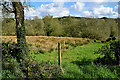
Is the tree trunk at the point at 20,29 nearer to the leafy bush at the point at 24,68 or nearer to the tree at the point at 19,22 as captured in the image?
the tree at the point at 19,22

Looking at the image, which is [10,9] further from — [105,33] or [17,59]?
[105,33]

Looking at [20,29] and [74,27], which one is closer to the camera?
[20,29]

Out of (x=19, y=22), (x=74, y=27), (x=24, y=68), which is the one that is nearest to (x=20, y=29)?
(x=19, y=22)

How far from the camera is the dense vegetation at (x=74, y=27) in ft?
53.0

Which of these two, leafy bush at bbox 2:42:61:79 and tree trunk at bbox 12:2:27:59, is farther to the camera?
tree trunk at bbox 12:2:27:59

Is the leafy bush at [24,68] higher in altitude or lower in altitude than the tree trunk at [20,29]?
lower

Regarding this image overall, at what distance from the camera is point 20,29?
14.3 ft

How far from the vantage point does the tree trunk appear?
14.0 ft

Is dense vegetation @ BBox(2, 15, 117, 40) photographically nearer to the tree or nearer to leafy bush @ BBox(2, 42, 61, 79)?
the tree

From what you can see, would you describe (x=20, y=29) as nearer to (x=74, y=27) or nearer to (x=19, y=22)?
(x=19, y=22)

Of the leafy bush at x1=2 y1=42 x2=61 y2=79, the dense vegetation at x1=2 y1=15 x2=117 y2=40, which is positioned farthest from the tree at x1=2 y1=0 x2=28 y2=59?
the dense vegetation at x1=2 y1=15 x2=117 y2=40

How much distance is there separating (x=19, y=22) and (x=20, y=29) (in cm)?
26

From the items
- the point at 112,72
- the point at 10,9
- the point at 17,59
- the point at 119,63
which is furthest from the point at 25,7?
the point at 119,63

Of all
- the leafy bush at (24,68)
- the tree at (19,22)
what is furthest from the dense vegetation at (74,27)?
the leafy bush at (24,68)
